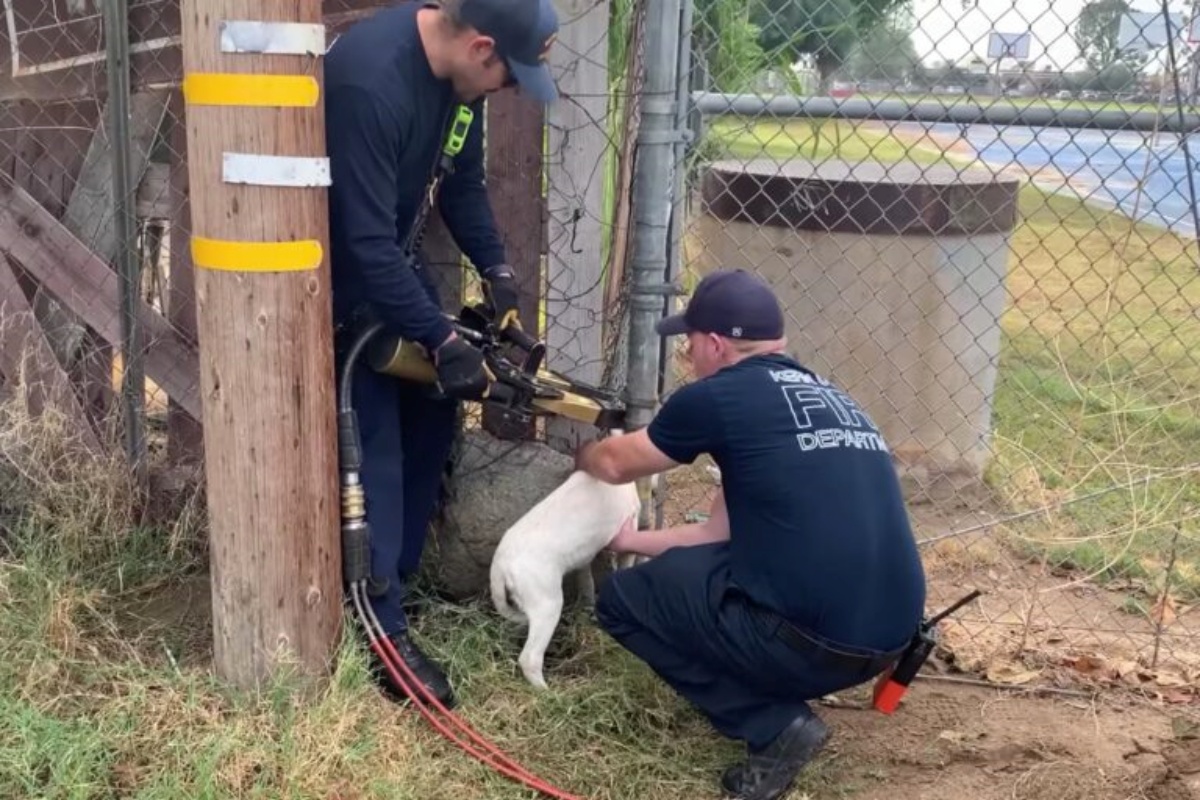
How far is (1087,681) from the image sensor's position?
3871 mm

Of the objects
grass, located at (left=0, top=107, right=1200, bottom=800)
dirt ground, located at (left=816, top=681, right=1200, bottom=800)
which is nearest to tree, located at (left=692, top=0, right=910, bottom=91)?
grass, located at (left=0, top=107, right=1200, bottom=800)

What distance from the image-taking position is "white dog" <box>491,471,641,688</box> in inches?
139

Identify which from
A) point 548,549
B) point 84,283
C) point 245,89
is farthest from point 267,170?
point 84,283

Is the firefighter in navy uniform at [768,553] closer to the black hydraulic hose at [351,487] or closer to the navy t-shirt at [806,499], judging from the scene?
the navy t-shirt at [806,499]

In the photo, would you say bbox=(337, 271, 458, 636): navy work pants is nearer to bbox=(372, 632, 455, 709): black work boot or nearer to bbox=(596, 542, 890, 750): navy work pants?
bbox=(372, 632, 455, 709): black work boot

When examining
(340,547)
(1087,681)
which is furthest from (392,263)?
(1087,681)

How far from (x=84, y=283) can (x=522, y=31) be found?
81.6 inches

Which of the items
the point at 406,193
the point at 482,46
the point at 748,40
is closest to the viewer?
the point at 482,46

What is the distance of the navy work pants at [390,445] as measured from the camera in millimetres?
3518

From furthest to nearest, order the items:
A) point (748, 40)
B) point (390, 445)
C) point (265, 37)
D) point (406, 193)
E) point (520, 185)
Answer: point (748, 40) → point (520, 185) → point (390, 445) → point (406, 193) → point (265, 37)

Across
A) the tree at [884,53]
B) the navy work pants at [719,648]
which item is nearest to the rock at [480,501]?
the navy work pants at [719,648]

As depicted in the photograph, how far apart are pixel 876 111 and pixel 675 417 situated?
106cm

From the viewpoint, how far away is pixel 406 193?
345 centimetres

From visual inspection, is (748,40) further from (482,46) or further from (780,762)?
(780,762)
